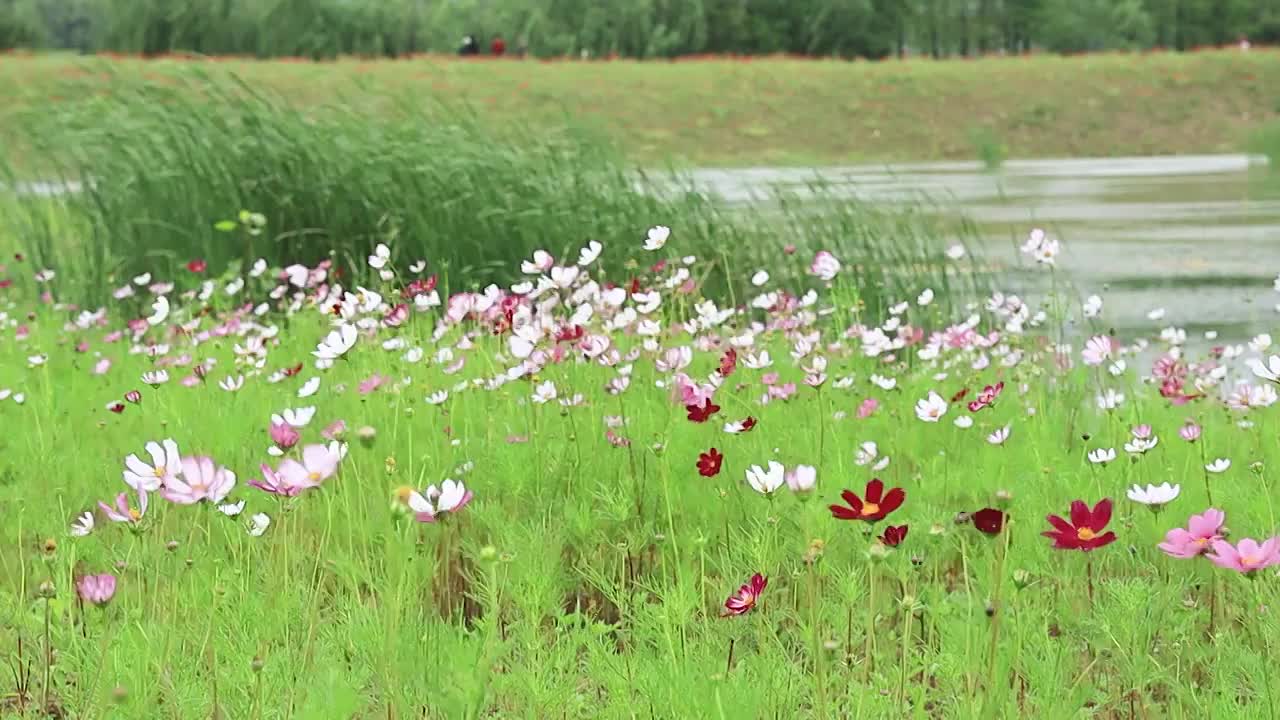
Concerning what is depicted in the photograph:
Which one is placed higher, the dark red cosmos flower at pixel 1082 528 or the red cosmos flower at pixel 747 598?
the dark red cosmos flower at pixel 1082 528

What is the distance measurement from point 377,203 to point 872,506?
193 inches

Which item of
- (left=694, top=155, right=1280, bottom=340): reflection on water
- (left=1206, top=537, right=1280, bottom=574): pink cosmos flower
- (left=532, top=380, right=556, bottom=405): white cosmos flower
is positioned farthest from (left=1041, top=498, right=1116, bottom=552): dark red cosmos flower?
(left=694, top=155, right=1280, bottom=340): reflection on water

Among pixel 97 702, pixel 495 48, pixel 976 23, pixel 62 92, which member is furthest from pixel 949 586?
pixel 976 23

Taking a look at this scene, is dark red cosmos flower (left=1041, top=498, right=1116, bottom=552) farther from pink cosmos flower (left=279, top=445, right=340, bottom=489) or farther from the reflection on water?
the reflection on water

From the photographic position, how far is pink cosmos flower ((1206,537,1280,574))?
1717 millimetres

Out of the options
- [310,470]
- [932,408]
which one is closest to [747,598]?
[310,470]

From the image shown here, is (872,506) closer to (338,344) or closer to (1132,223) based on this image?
(338,344)

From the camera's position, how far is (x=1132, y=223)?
1287 cm

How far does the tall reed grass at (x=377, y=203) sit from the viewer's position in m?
6.18

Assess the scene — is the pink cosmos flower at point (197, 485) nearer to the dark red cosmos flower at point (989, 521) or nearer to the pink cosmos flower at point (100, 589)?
the pink cosmos flower at point (100, 589)

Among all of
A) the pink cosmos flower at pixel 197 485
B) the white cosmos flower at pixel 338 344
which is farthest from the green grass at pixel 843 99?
the pink cosmos flower at pixel 197 485

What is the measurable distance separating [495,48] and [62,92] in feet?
79.4

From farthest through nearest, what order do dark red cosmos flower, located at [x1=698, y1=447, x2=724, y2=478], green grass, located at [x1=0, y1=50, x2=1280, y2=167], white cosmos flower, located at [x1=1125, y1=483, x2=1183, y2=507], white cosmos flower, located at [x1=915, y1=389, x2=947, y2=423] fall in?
green grass, located at [x1=0, y1=50, x2=1280, y2=167] → white cosmos flower, located at [x1=915, y1=389, x2=947, y2=423] → dark red cosmos flower, located at [x1=698, y1=447, x2=724, y2=478] → white cosmos flower, located at [x1=1125, y1=483, x2=1183, y2=507]

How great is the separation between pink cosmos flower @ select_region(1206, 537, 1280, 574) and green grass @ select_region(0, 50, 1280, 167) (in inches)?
856
